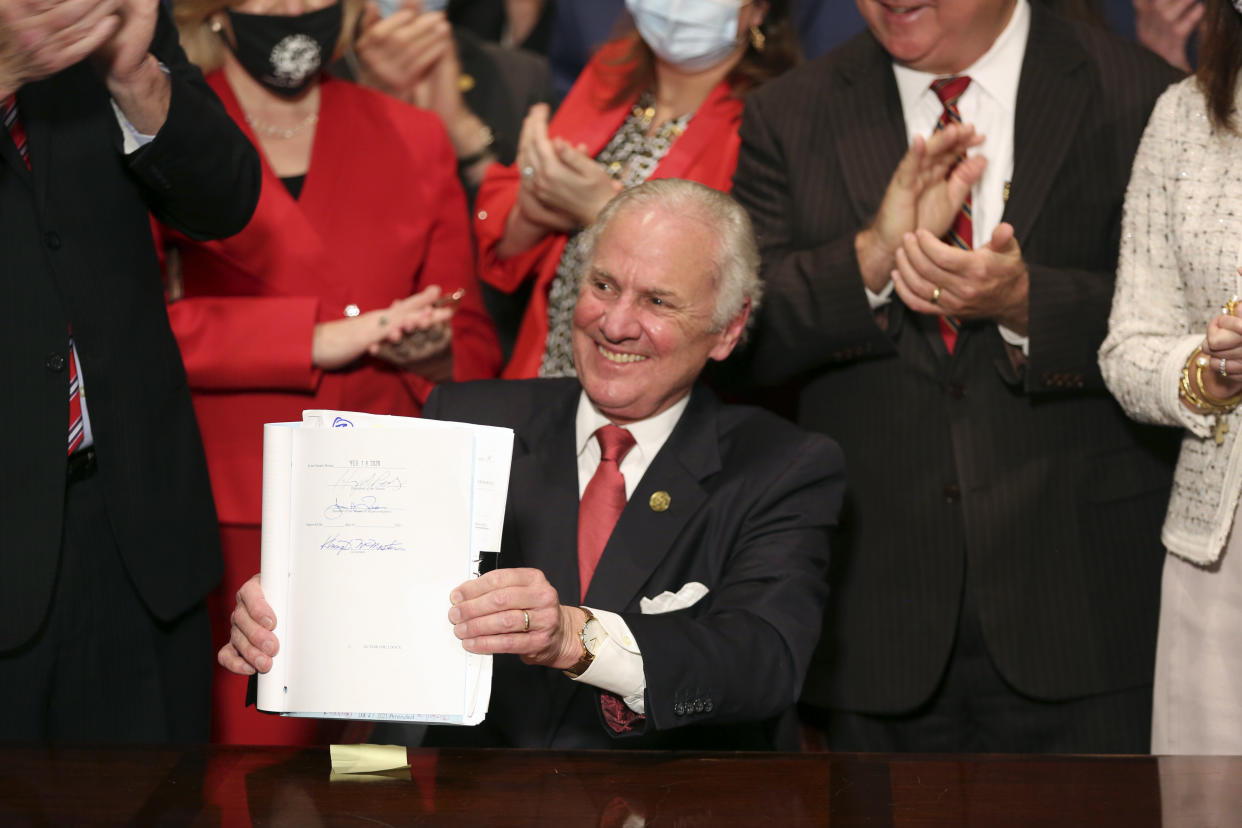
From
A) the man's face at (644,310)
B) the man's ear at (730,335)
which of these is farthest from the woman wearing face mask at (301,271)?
the man's ear at (730,335)

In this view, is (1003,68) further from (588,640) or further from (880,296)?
(588,640)

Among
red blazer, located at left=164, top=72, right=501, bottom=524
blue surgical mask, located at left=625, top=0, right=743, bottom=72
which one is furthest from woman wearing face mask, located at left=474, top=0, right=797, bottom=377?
red blazer, located at left=164, top=72, right=501, bottom=524

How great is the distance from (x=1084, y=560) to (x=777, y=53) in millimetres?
1439

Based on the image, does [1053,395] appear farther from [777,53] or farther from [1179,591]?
[777,53]

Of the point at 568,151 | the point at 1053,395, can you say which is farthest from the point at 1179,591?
the point at 568,151

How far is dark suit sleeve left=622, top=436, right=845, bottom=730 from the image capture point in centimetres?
215

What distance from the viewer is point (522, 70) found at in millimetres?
4316

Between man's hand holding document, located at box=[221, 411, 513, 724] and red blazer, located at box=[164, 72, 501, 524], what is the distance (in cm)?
134

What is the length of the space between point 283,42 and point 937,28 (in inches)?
57.7

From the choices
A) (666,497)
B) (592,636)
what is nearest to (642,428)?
(666,497)

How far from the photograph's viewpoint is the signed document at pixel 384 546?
1.85 meters
